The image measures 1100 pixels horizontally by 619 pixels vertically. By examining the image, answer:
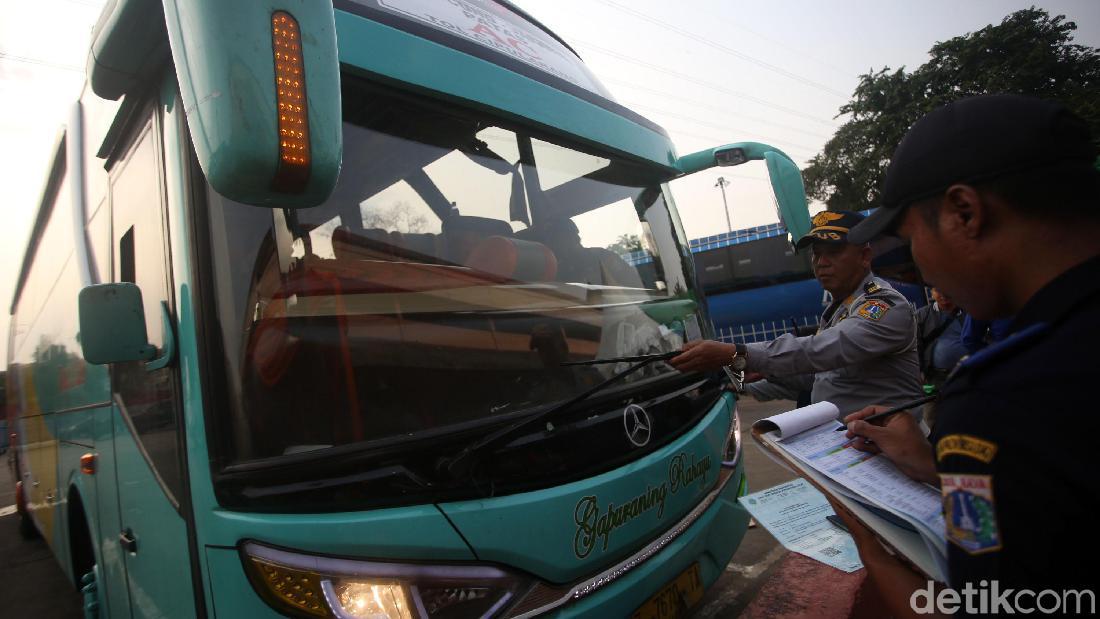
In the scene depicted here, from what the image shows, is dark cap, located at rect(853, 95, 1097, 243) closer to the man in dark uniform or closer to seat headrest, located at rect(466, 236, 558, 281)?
the man in dark uniform

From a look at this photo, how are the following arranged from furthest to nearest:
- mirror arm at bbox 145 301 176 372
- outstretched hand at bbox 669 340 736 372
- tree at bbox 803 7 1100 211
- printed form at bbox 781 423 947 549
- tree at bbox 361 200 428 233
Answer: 1. tree at bbox 803 7 1100 211
2. outstretched hand at bbox 669 340 736 372
3. tree at bbox 361 200 428 233
4. mirror arm at bbox 145 301 176 372
5. printed form at bbox 781 423 947 549

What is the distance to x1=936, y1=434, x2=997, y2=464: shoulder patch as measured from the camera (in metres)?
0.81

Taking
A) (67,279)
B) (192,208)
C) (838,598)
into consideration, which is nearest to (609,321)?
(192,208)

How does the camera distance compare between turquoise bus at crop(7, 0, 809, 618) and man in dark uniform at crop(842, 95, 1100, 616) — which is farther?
turquoise bus at crop(7, 0, 809, 618)

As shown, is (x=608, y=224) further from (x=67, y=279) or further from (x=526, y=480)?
(x=67, y=279)

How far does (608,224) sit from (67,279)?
3.05 meters

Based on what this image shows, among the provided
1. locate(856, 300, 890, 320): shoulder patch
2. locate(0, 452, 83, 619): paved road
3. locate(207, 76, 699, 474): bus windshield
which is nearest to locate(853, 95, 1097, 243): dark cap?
locate(207, 76, 699, 474): bus windshield

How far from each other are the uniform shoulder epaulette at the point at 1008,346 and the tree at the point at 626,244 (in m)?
1.83

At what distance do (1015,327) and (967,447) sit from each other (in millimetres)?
254

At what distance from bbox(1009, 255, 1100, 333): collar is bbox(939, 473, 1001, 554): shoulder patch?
0.87 feet

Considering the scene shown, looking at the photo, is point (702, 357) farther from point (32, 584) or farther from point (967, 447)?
point (32, 584)

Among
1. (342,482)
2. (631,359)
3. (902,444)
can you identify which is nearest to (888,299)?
(631,359)

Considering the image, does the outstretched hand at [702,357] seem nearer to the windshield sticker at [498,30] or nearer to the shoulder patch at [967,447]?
the windshield sticker at [498,30]

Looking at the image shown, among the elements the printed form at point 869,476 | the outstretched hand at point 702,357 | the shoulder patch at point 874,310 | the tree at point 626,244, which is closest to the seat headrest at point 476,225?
the tree at point 626,244
